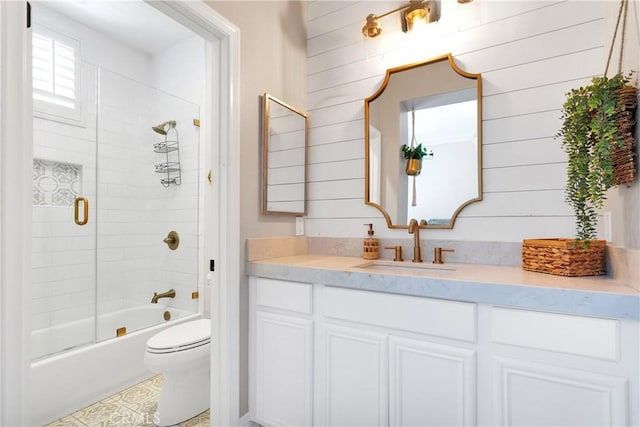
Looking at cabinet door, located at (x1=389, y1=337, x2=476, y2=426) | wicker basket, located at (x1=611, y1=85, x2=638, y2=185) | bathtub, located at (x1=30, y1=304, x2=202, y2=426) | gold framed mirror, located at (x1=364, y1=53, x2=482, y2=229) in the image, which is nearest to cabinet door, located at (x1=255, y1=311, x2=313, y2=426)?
cabinet door, located at (x1=389, y1=337, x2=476, y2=426)

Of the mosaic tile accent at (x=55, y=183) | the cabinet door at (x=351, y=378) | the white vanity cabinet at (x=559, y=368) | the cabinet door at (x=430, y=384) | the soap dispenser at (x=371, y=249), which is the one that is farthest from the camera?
the mosaic tile accent at (x=55, y=183)

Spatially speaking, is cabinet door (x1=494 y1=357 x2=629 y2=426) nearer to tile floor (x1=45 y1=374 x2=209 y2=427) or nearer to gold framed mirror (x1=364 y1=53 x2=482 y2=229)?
A: gold framed mirror (x1=364 y1=53 x2=482 y2=229)

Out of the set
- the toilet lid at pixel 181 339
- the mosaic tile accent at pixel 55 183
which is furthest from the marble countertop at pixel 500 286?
the mosaic tile accent at pixel 55 183

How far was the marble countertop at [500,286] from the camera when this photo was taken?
3.18 ft

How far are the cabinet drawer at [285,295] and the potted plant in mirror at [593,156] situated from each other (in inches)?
38.9

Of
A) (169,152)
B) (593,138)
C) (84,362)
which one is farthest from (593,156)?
(169,152)

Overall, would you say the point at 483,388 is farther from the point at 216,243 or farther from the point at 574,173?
the point at 216,243

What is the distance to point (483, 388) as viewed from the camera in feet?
3.78

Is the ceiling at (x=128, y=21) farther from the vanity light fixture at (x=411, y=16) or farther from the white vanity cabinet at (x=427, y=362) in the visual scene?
the white vanity cabinet at (x=427, y=362)

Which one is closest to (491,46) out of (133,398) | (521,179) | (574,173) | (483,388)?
(521,179)

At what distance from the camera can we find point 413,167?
1863 millimetres

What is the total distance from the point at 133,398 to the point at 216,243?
4.36 feet

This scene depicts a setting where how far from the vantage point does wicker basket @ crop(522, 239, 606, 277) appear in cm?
122

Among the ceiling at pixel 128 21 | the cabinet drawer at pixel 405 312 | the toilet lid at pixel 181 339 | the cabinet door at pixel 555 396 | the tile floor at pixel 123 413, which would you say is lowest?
the tile floor at pixel 123 413
